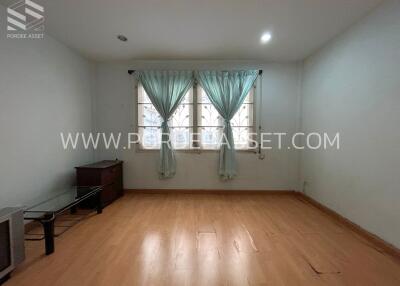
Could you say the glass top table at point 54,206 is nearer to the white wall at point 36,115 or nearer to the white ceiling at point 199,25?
the white wall at point 36,115

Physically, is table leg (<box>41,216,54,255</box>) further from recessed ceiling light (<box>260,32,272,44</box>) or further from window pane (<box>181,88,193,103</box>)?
recessed ceiling light (<box>260,32,272,44</box>)

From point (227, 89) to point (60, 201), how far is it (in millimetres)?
2915

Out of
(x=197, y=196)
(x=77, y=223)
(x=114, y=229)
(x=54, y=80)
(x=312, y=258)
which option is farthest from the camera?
(x=197, y=196)

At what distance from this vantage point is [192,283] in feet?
5.10

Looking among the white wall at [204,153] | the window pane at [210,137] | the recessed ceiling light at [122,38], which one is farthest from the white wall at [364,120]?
the recessed ceiling light at [122,38]

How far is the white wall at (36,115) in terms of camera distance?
2.16 meters

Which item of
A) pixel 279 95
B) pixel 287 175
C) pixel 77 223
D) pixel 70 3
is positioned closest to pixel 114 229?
pixel 77 223

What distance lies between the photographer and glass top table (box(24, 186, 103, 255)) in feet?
6.35

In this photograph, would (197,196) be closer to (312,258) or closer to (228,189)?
(228,189)

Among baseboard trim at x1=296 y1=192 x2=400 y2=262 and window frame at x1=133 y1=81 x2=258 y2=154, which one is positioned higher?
window frame at x1=133 y1=81 x2=258 y2=154

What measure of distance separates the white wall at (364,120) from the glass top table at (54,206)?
3175 millimetres

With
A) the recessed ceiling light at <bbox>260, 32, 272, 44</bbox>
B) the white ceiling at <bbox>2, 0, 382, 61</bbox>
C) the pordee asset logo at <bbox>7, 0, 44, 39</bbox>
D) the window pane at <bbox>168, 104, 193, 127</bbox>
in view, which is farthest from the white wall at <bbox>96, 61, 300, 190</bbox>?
the pordee asset logo at <bbox>7, 0, 44, 39</bbox>

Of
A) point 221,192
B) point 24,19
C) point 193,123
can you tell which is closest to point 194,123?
point 193,123

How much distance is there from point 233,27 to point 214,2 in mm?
551
